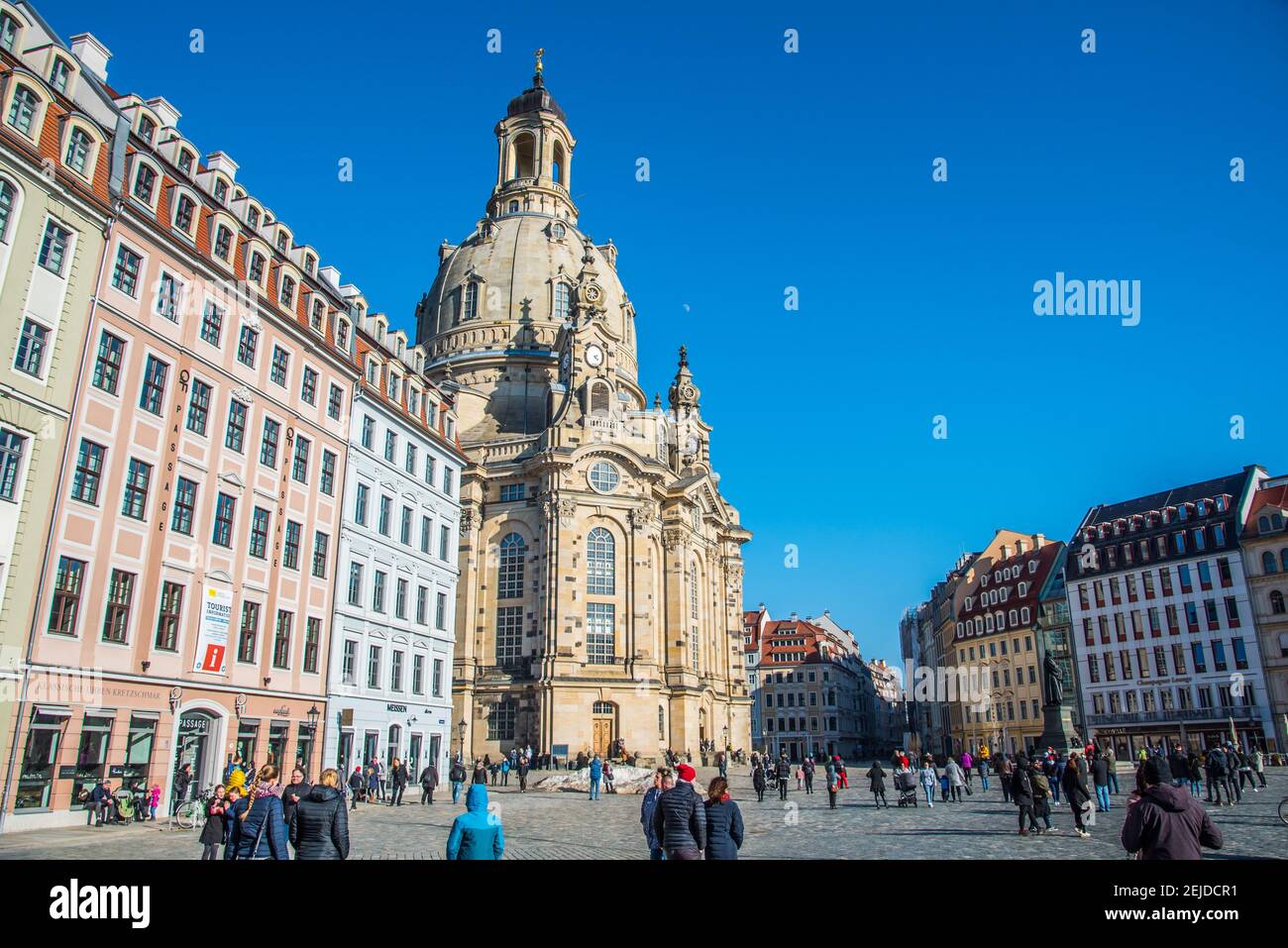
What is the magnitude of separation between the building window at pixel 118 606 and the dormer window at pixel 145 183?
11.9m

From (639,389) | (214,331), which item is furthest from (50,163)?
(639,389)

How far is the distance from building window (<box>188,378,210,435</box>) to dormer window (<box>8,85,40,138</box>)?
8.63 meters

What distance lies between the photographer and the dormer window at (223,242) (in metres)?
31.1

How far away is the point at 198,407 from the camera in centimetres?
2978

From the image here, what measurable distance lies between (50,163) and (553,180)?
259 feet

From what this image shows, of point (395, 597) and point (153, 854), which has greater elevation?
point (395, 597)

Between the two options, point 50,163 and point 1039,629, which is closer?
point 50,163

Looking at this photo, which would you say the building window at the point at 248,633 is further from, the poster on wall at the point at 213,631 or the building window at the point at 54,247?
the building window at the point at 54,247

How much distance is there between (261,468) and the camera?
32.6 meters

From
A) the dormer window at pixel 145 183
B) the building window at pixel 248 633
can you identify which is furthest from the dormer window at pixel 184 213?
the building window at pixel 248 633

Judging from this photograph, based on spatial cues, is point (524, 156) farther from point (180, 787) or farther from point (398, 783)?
point (180, 787)

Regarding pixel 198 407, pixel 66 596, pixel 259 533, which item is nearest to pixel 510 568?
pixel 259 533

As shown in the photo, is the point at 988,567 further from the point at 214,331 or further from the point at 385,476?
the point at 214,331
